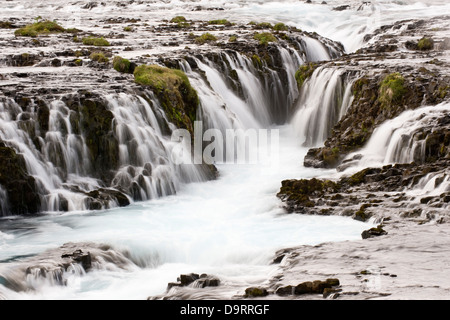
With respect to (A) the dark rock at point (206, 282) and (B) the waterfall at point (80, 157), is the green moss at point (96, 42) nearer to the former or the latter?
(B) the waterfall at point (80, 157)

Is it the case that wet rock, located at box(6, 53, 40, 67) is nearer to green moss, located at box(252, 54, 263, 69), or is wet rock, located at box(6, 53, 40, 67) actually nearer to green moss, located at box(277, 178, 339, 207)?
green moss, located at box(252, 54, 263, 69)

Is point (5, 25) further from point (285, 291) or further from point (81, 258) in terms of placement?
point (285, 291)

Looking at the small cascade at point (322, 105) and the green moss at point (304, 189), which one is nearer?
the green moss at point (304, 189)

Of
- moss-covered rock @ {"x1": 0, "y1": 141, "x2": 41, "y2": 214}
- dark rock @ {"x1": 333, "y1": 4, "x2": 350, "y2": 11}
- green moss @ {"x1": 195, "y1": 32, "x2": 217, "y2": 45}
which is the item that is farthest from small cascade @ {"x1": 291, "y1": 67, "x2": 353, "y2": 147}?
dark rock @ {"x1": 333, "y1": 4, "x2": 350, "y2": 11}

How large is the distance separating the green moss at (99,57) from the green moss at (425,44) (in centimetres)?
1376

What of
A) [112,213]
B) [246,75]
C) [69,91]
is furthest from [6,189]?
[246,75]

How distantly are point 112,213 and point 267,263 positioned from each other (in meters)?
5.69

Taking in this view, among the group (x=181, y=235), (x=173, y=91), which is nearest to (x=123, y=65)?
(x=173, y=91)

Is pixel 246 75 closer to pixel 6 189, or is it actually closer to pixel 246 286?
pixel 6 189

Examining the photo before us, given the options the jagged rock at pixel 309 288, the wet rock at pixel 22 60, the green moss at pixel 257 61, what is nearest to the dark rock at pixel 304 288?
the jagged rock at pixel 309 288

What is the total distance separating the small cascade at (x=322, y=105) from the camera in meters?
26.1

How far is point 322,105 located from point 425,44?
285 inches

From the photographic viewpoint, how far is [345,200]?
18.0 meters
